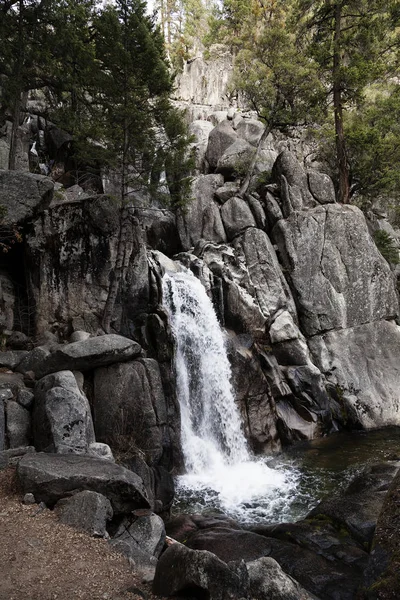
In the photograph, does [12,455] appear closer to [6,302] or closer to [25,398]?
[25,398]

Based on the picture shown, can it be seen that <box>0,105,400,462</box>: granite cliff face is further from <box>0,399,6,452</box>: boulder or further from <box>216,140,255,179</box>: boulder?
<box>0,399,6,452</box>: boulder

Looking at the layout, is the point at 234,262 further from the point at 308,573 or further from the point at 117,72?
the point at 308,573

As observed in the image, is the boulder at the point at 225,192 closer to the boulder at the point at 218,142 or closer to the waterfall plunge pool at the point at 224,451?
the boulder at the point at 218,142

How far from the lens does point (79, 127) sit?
16844mm

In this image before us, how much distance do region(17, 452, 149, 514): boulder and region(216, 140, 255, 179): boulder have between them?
20621 millimetres

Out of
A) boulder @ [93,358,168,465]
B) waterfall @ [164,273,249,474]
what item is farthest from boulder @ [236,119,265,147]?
boulder @ [93,358,168,465]

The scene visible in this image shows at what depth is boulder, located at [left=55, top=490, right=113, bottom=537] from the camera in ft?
21.5

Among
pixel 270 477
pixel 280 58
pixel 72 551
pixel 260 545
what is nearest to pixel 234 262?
pixel 270 477

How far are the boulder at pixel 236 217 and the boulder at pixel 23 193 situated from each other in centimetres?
1031

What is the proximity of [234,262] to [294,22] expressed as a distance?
14.0 m

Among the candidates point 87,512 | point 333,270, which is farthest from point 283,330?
point 87,512

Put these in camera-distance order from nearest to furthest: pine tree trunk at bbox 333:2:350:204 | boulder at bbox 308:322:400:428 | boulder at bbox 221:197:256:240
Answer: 1. boulder at bbox 308:322:400:428
2. pine tree trunk at bbox 333:2:350:204
3. boulder at bbox 221:197:256:240

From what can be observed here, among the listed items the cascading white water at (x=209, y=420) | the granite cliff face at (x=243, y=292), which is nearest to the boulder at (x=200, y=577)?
the cascading white water at (x=209, y=420)

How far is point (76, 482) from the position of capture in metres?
7.31
